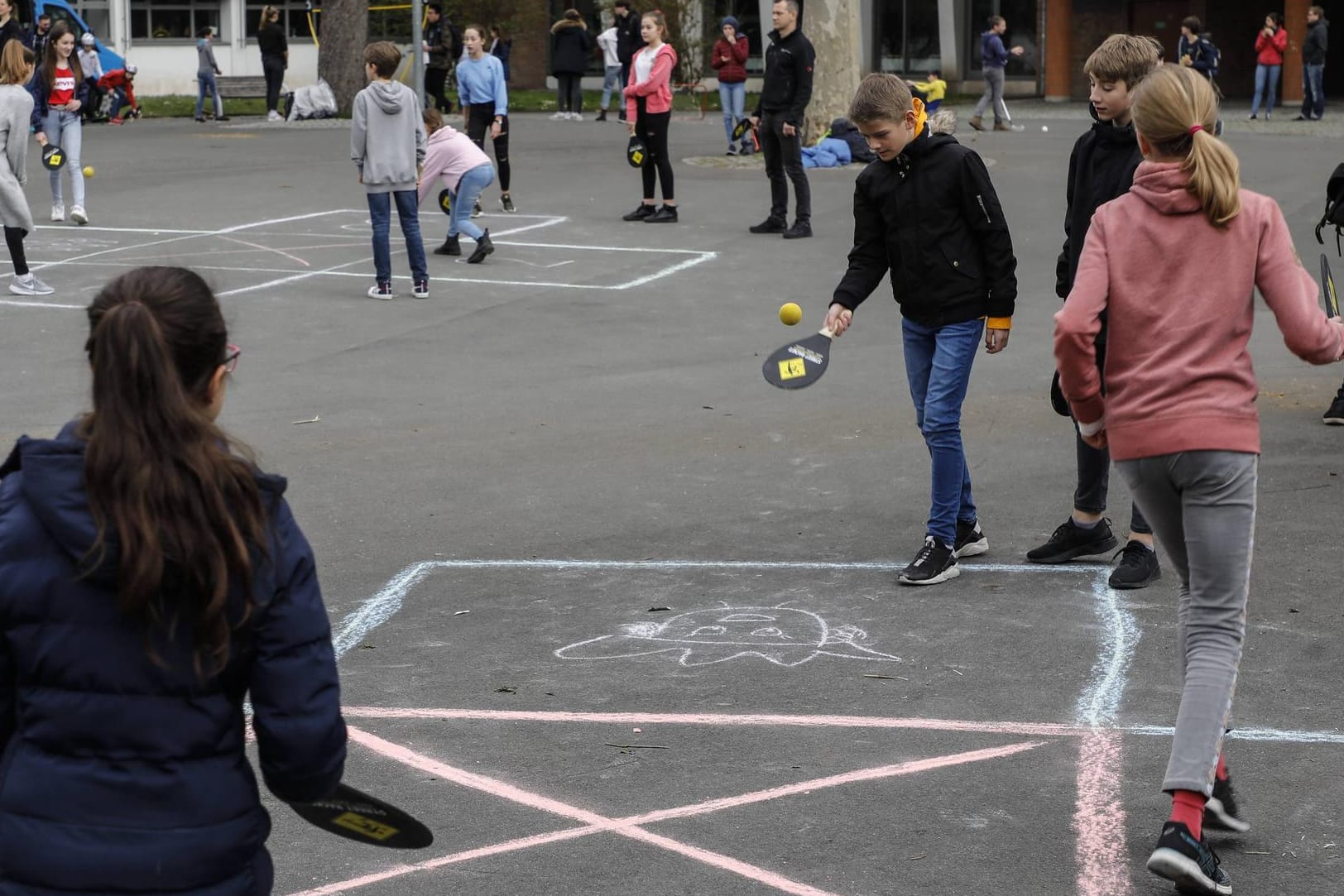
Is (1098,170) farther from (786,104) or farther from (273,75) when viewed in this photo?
(273,75)

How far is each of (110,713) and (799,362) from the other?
13.5ft

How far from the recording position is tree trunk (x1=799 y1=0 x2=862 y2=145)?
2384 centimetres

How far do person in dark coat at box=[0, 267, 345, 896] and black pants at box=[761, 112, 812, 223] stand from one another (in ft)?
45.4

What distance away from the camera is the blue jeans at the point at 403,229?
13062mm

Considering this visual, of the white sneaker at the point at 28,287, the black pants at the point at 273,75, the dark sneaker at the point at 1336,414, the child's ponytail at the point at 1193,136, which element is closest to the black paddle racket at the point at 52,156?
the white sneaker at the point at 28,287

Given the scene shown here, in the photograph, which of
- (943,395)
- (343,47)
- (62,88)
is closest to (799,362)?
(943,395)

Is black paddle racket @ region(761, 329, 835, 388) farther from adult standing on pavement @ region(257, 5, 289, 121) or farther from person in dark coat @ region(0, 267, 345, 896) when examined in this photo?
adult standing on pavement @ region(257, 5, 289, 121)

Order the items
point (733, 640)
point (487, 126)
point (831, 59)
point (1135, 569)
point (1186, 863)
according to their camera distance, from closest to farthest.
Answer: point (1186, 863) → point (733, 640) → point (1135, 569) → point (487, 126) → point (831, 59)

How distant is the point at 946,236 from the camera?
6.52 metres

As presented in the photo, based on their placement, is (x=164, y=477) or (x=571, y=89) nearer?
(x=164, y=477)

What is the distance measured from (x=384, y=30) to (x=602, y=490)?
41844 millimetres

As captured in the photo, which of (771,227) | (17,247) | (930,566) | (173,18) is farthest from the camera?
(173,18)

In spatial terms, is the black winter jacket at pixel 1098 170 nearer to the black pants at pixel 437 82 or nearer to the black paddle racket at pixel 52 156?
the black paddle racket at pixel 52 156

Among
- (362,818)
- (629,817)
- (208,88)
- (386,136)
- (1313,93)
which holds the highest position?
(208,88)
